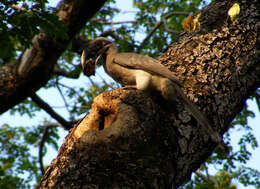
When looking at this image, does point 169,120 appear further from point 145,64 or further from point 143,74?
point 145,64

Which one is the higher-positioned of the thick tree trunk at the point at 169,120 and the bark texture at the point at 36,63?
the bark texture at the point at 36,63

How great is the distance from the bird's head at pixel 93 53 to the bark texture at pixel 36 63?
632mm

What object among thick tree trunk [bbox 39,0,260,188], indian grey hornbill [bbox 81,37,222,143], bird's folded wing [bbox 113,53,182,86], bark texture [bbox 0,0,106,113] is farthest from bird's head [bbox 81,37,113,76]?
thick tree trunk [bbox 39,0,260,188]

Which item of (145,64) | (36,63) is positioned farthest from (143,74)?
(36,63)

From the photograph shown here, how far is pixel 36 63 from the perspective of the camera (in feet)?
17.6

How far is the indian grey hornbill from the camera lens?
287 centimetres

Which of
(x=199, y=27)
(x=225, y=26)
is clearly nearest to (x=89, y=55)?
(x=199, y=27)

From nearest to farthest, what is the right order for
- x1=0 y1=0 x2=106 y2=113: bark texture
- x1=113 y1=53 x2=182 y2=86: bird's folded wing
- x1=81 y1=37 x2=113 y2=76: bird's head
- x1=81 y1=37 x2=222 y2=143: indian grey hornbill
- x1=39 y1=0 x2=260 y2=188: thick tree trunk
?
x1=39 y1=0 x2=260 y2=188: thick tree trunk, x1=81 y1=37 x2=222 y2=143: indian grey hornbill, x1=113 y1=53 x2=182 y2=86: bird's folded wing, x1=81 y1=37 x2=113 y2=76: bird's head, x1=0 y1=0 x2=106 y2=113: bark texture

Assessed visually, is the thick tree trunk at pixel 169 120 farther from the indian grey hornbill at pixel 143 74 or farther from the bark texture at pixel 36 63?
the bark texture at pixel 36 63

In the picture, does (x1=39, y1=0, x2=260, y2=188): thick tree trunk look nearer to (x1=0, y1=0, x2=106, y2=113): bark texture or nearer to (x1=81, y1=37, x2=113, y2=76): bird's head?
(x1=81, y1=37, x2=113, y2=76): bird's head

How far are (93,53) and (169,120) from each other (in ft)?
7.85

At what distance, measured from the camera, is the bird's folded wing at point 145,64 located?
335cm

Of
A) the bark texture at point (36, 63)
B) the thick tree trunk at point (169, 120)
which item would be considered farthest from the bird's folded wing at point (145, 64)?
the bark texture at point (36, 63)

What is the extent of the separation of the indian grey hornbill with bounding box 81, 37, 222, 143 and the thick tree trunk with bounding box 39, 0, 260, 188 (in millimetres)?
100
